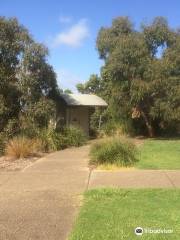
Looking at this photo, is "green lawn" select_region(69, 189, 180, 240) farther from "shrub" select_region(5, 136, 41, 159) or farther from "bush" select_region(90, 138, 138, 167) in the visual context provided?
"shrub" select_region(5, 136, 41, 159)

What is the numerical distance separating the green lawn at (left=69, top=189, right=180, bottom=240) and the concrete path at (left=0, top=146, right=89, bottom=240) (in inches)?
11.4

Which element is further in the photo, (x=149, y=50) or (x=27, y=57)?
(x=149, y=50)

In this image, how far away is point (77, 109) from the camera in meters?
26.2

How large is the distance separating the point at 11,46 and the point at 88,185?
1022 centimetres

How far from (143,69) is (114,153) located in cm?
1121

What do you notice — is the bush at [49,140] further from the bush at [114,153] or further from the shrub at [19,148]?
the bush at [114,153]

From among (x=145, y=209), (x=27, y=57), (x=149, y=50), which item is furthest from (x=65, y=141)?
(x=145, y=209)

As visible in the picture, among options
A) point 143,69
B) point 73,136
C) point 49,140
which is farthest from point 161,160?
point 143,69

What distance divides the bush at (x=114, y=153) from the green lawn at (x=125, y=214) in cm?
394

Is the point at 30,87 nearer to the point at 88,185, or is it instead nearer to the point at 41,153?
the point at 41,153

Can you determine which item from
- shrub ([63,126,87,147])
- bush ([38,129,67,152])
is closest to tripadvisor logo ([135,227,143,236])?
bush ([38,129,67,152])

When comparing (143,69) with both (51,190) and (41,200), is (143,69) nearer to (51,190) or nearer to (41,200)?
(51,190)

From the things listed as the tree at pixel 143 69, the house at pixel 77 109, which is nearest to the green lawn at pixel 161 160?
the tree at pixel 143 69

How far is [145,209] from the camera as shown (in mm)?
7453
